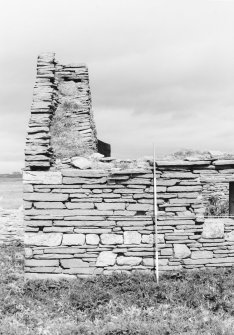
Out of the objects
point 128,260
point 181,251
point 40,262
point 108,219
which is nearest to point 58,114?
point 108,219

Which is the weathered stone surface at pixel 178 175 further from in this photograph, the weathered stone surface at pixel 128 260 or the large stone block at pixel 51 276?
the large stone block at pixel 51 276

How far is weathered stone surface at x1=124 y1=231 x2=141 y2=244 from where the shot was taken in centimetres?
733

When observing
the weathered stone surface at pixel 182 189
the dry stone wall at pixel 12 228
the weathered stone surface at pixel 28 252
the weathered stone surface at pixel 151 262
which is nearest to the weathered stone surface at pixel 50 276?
the weathered stone surface at pixel 28 252

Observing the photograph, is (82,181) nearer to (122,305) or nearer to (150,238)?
(150,238)

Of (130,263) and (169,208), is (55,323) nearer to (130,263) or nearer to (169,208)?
(130,263)

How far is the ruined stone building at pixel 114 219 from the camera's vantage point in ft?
23.9

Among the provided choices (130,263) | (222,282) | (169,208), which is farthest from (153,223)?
(222,282)

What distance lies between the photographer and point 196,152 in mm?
7758

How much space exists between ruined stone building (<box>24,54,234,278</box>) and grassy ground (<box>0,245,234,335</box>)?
308 mm

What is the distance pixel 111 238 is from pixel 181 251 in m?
1.34

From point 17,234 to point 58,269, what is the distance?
5009 mm

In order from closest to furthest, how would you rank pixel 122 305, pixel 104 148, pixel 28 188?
pixel 122 305 < pixel 28 188 < pixel 104 148

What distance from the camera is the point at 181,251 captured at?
7.38 metres

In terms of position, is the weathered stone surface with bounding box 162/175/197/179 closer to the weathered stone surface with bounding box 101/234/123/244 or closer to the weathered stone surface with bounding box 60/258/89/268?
the weathered stone surface with bounding box 101/234/123/244
